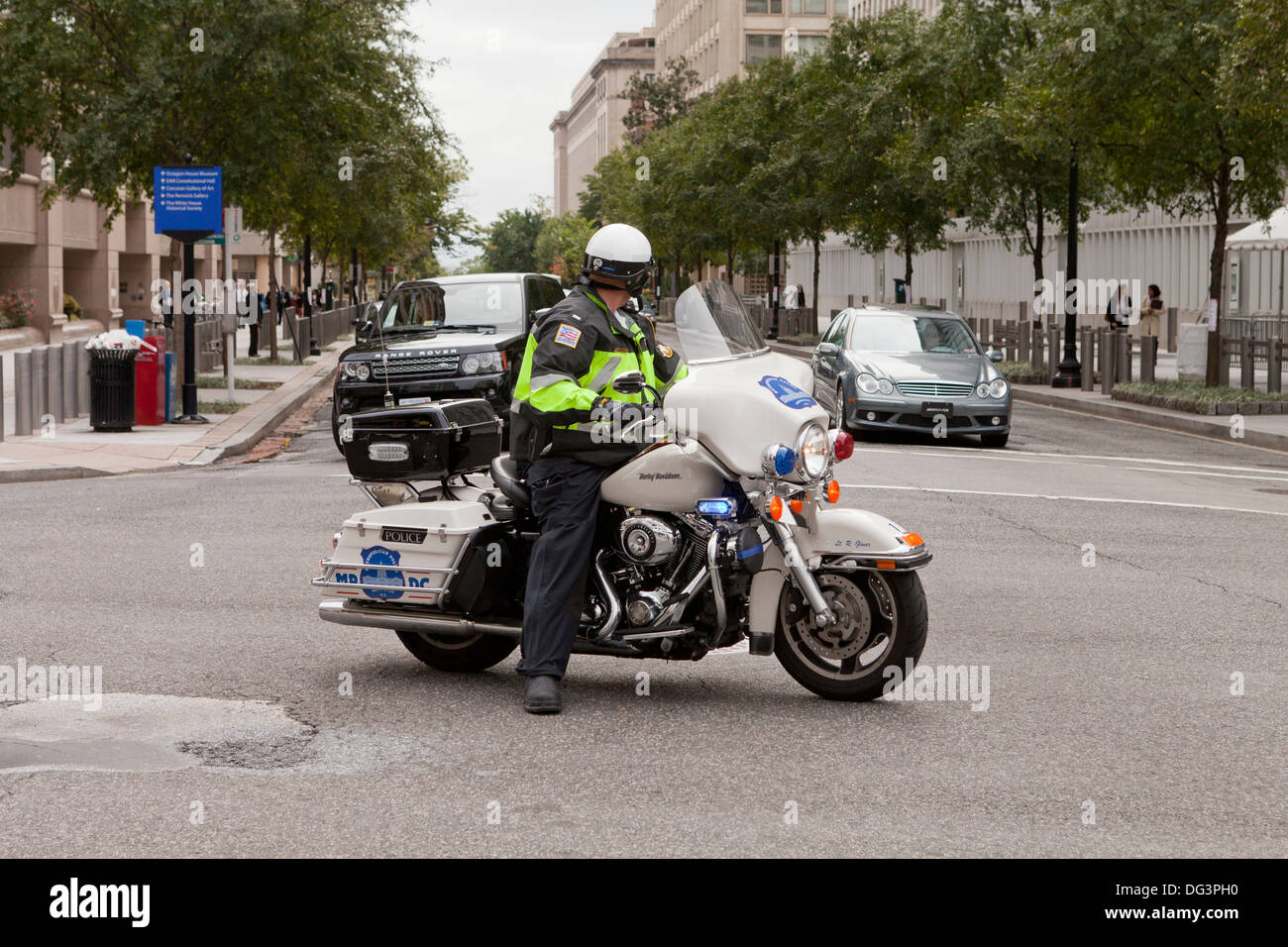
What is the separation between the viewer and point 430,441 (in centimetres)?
718

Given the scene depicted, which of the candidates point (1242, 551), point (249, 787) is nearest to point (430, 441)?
point (249, 787)

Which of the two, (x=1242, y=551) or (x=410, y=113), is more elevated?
(x=410, y=113)

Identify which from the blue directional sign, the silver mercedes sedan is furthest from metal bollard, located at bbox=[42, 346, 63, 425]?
the silver mercedes sedan

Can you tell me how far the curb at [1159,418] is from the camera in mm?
20938

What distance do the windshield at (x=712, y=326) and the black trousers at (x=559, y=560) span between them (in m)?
0.64

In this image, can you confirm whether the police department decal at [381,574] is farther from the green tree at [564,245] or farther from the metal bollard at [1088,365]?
the green tree at [564,245]

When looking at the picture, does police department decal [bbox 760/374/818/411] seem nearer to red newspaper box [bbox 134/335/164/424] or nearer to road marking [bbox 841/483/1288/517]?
road marking [bbox 841/483/1288/517]

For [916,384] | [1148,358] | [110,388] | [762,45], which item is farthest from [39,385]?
[762,45]

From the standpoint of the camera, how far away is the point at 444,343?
17891 mm

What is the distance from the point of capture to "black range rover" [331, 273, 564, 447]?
1758 cm

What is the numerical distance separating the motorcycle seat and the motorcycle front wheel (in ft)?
3.76

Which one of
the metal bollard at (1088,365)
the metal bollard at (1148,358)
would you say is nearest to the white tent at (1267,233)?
the metal bollard at (1148,358)
